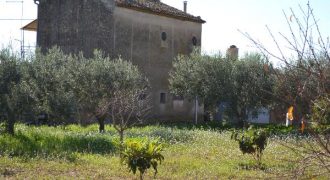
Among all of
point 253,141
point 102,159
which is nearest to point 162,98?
point 102,159

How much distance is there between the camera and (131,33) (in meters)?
31.2

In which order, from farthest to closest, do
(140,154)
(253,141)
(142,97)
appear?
(142,97) → (253,141) → (140,154)

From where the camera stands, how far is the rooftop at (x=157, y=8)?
31.1 meters

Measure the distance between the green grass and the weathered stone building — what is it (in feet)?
41.9

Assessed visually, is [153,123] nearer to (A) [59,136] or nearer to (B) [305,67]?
(A) [59,136]

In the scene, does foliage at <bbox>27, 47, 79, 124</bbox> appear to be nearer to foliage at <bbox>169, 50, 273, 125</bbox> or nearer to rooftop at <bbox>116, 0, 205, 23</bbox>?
foliage at <bbox>169, 50, 273, 125</bbox>

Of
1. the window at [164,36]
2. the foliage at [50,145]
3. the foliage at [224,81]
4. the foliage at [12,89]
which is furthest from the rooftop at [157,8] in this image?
the foliage at [50,145]

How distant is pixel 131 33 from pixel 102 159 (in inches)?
710

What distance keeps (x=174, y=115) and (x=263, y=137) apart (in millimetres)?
20986

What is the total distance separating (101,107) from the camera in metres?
21.6

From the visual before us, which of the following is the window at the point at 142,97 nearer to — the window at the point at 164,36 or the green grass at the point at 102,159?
the window at the point at 164,36

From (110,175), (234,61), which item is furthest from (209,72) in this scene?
(110,175)

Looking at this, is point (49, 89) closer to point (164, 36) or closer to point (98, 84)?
point (98, 84)

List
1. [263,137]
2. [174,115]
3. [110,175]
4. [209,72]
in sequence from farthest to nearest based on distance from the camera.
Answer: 1. [174,115]
2. [209,72]
3. [263,137]
4. [110,175]
